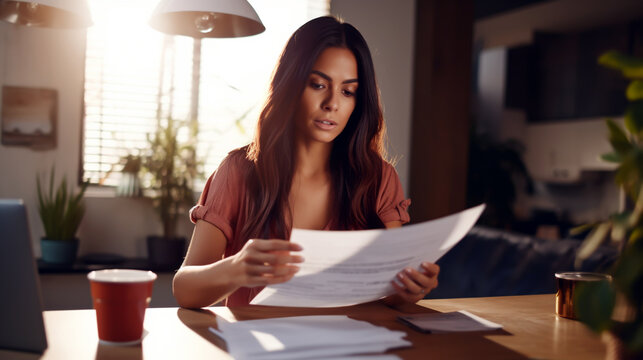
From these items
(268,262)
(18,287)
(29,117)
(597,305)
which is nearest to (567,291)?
(268,262)

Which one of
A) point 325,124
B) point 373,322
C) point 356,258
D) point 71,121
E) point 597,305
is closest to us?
point 597,305

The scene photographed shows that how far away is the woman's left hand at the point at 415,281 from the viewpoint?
96cm

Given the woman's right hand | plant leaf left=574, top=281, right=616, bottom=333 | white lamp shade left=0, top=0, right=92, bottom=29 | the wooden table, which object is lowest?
the wooden table

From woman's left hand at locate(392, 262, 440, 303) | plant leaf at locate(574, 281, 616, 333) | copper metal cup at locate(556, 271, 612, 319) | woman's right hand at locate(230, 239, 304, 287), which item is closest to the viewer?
plant leaf at locate(574, 281, 616, 333)

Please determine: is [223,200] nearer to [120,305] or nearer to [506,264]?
[120,305]

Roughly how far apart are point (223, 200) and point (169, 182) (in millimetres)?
1606

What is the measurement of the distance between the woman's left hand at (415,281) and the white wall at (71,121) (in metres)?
2.29


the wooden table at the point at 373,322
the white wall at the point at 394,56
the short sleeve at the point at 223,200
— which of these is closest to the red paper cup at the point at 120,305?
the wooden table at the point at 373,322

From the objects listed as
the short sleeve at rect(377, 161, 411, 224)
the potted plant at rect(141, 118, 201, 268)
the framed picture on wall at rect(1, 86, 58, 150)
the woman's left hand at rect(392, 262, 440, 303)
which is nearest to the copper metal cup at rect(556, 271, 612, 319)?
the woman's left hand at rect(392, 262, 440, 303)

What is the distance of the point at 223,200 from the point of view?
4.67 ft

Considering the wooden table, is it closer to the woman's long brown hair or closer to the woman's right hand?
the woman's right hand

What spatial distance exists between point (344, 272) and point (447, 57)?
2764 millimetres

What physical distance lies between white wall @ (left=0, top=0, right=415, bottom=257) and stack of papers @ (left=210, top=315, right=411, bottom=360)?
2.29 metres

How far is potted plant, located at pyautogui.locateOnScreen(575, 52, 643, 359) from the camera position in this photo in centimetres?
44
